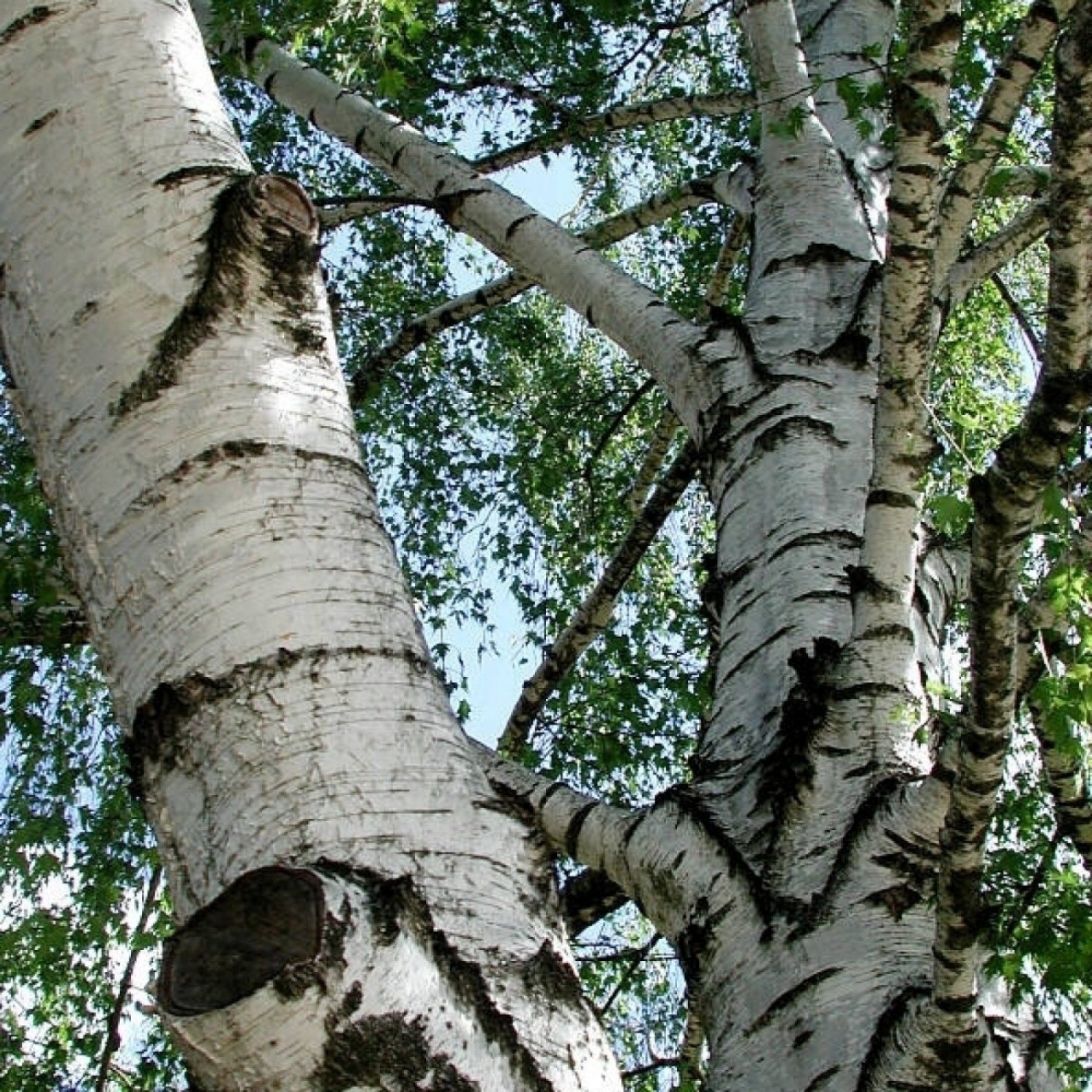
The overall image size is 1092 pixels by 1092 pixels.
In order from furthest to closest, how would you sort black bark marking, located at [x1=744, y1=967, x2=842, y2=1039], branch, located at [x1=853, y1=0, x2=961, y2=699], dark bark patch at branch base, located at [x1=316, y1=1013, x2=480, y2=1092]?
branch, located at [x1=853, y1=0, x2=961, y2=699] → black bark marking, located at [x1=744, y1=967, x2=842, y2=1039] → dark bark patch at branch base, located at [x1=316, y1=1013, x2=480, y2=1092]

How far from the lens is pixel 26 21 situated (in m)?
1.55

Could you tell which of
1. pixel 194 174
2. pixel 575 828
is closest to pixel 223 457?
pixel 194 174

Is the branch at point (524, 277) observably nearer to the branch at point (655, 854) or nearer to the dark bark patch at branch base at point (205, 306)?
the branch at point (655, 854)

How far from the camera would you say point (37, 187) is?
143cm

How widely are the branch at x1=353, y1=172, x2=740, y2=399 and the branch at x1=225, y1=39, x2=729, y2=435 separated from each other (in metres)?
0.42

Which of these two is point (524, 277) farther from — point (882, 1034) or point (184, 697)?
point (184, 697)

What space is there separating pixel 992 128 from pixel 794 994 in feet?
4.13

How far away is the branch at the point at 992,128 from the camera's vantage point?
2.07m

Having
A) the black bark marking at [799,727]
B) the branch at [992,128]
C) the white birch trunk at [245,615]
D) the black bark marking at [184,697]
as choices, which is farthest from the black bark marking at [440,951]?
the branch at [992,128]

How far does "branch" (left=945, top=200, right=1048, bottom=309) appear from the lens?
2.85 m

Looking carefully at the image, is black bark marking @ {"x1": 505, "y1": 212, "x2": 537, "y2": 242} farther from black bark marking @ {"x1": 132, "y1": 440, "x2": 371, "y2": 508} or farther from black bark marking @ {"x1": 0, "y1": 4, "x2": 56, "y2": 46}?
A: black bark marking @ {"x1": 132, "y1": 440, "x2": 371, "y2": 508}

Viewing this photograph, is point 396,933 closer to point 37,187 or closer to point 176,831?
point 176,831

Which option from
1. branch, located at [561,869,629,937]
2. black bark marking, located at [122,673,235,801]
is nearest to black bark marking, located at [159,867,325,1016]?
black bark marking, located at [122,673,235,801]

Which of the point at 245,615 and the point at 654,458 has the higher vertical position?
the point at 654,458
